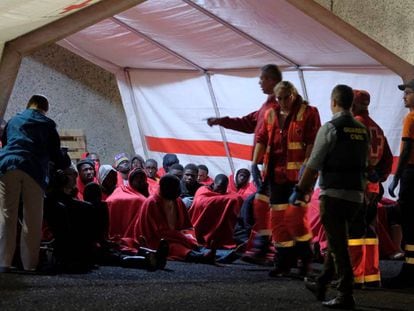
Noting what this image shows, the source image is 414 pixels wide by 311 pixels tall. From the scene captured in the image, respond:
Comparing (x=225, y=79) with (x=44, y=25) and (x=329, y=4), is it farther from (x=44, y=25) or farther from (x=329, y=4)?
(x=44, y=25)

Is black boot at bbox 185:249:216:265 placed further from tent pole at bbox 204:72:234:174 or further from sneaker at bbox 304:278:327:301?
tent pole at bbox 204:72:234:174

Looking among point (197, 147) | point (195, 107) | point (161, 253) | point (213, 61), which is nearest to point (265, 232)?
point (161, 253)

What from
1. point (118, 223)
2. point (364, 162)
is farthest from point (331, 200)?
point (118, 223)

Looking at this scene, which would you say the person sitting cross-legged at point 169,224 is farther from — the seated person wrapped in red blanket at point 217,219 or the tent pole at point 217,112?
the tent pole at point 217,112

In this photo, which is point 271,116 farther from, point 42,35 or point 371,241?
point 42,35

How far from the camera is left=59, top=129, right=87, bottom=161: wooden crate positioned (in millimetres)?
14117

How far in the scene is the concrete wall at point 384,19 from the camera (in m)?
8.76

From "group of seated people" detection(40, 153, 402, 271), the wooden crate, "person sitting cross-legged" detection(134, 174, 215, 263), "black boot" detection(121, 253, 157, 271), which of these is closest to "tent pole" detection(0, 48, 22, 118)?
"group of seated people" detection(40, 153, 402, 271)

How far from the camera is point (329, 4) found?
8695 mm

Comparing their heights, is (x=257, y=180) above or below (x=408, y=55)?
below

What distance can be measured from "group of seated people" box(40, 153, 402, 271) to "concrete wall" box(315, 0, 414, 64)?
2.14m

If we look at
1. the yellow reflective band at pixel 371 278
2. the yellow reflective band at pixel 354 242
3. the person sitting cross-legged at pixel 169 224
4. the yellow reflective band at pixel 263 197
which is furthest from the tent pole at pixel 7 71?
the yellow reflective band at pixel 371 278

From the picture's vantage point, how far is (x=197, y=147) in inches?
535

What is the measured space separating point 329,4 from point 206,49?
3323 mm
